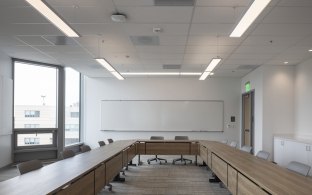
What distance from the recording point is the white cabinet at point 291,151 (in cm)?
580

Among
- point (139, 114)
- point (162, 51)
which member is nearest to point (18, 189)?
point (162, 51)

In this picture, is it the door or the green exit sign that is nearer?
the door

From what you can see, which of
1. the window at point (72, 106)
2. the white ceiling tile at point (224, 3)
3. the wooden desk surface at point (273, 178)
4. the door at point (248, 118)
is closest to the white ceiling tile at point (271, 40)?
the white ceiling tile at point (224, 3)

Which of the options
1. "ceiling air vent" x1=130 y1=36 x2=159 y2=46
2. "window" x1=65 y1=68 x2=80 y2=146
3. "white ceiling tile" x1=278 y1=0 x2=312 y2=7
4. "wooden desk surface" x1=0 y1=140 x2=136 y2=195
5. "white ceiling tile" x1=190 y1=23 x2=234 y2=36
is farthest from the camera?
"window" x1=65 y1=68 x2=80 y2=146

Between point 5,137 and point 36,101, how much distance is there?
1.53 m

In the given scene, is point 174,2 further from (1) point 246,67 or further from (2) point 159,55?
(1) point 246,67

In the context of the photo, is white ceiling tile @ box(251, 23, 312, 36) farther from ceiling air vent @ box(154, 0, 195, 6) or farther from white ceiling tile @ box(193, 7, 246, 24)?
ceiling air vent @ box(154, 0, 195, 6)

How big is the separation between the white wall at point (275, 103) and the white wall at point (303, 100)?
0.69 feet

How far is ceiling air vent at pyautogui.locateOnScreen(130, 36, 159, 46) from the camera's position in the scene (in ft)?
17.2

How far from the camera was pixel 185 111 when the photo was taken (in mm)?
10172

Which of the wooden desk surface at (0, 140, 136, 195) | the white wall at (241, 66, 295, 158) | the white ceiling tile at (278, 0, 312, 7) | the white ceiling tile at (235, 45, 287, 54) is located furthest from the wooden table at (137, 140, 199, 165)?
the white ceiling tile at (278, 0, 312, 7)

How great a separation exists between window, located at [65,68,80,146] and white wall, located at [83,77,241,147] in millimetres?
313

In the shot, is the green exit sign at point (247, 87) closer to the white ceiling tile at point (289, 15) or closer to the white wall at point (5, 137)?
the white ceiling tile at point (289, 15)

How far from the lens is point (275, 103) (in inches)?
304
